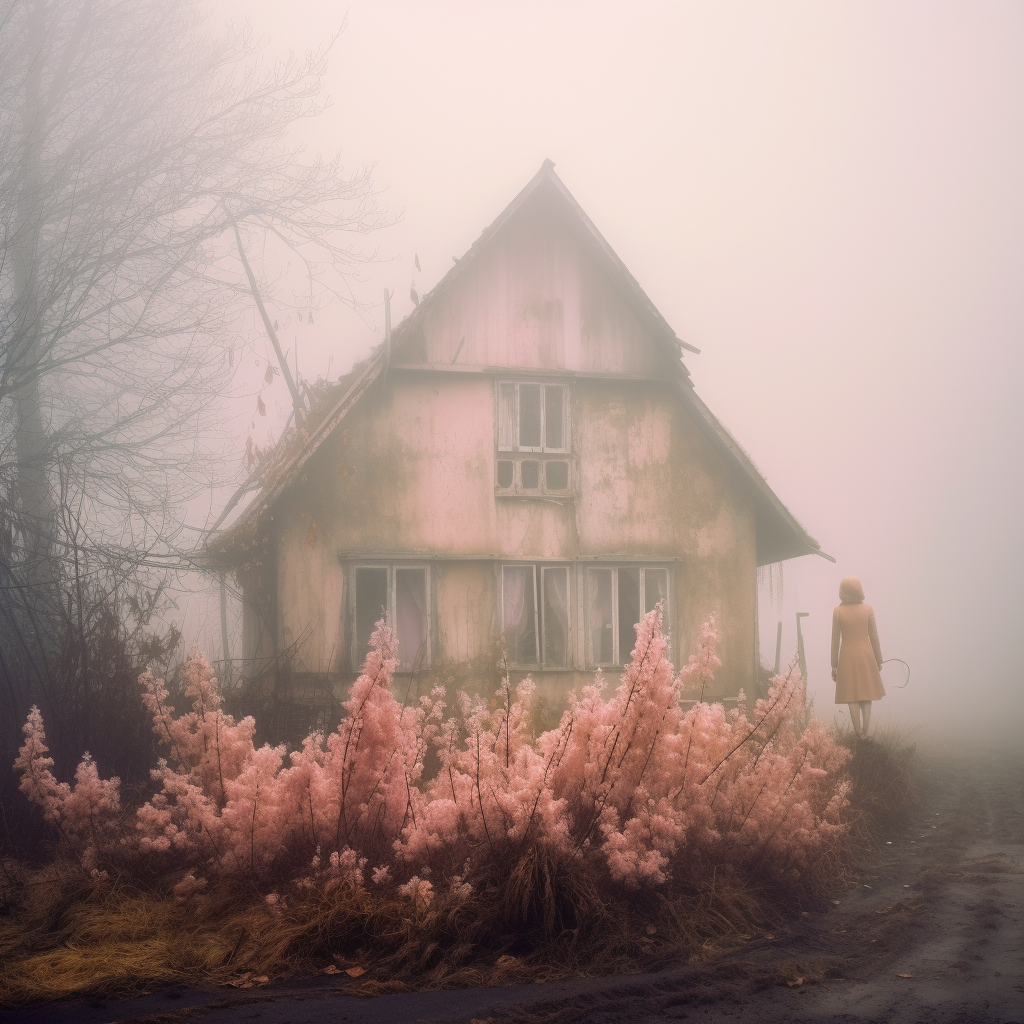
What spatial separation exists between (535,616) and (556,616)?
324 mm

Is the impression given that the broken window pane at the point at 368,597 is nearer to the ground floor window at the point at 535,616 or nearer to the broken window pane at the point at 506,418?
the ground floor window at the point at 535,616

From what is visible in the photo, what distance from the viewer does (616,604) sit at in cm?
1397

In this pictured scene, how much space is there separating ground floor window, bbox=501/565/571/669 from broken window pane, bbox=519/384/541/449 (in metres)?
1.89

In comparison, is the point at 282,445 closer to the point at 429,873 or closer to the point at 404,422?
the point at 404,422

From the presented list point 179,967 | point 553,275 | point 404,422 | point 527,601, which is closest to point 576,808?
point 179,967

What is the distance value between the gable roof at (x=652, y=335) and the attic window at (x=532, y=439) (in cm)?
172

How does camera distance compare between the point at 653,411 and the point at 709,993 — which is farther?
the point at 653,411

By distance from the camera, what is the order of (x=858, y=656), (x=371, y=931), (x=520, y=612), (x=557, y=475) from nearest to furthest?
(x=371, y=931) → (x=858, y=656) → (x=520, y=612) → (x=557, y=475)

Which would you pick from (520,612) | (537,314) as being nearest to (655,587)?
(520,612)

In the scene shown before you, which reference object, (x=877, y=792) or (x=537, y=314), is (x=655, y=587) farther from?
(x=877, y=792)

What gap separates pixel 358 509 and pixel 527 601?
2747mm

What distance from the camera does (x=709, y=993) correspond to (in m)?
4.95

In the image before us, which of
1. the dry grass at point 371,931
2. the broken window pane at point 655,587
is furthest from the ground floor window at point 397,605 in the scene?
the dry grass at point 371,931

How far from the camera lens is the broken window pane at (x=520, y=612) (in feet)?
44.4
